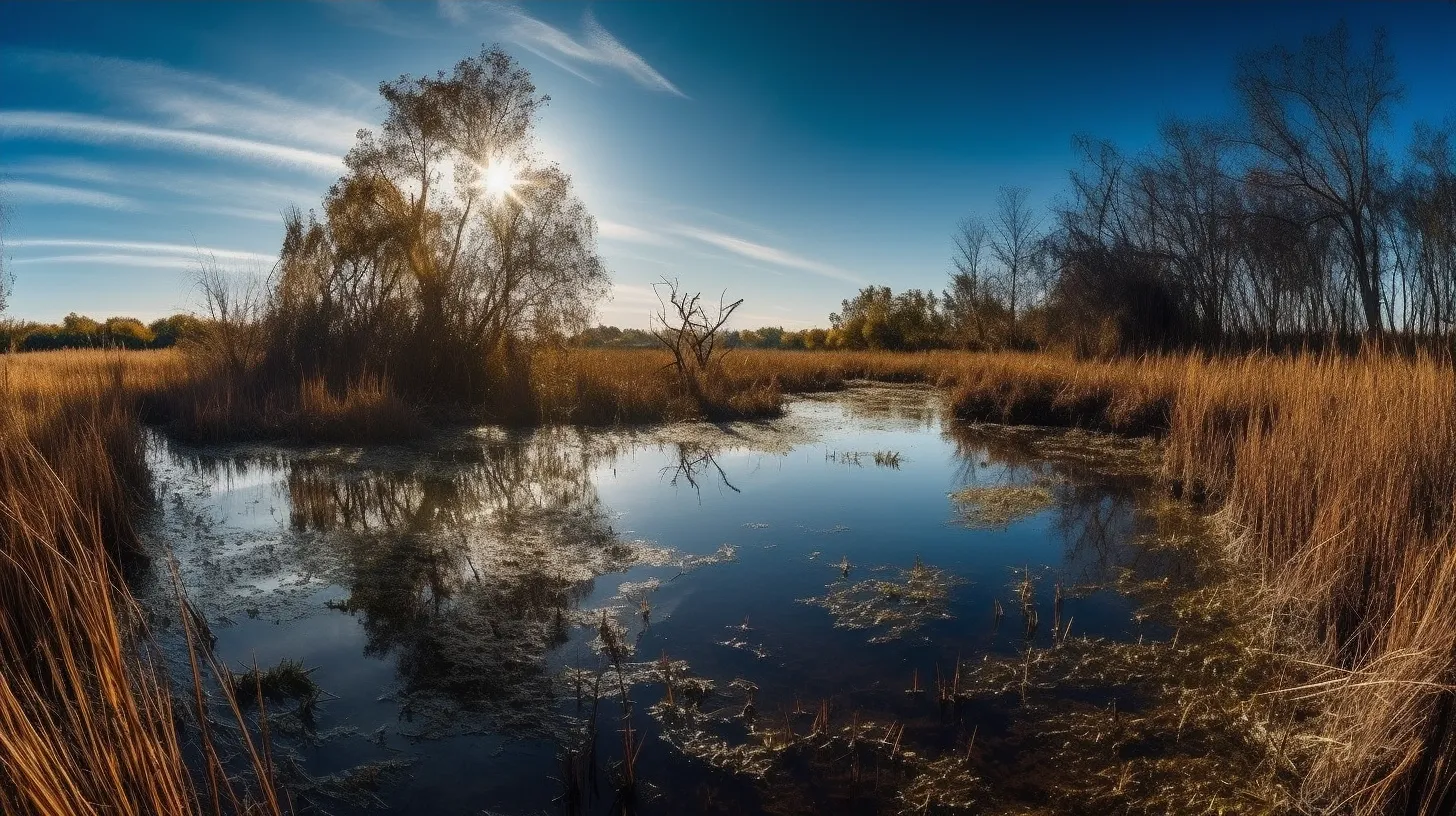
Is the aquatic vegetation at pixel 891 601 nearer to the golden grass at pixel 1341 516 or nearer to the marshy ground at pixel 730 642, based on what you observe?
the marshy ground at pixel 730 642

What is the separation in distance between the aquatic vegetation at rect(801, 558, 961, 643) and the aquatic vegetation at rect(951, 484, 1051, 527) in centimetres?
170

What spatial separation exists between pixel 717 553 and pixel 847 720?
7.99 ft

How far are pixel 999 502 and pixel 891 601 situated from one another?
3150mm

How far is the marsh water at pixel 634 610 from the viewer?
108 inches

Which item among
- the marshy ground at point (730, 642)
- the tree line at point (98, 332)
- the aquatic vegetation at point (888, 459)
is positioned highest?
the tree line at point (98, 332)

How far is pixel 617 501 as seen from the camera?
7.09m

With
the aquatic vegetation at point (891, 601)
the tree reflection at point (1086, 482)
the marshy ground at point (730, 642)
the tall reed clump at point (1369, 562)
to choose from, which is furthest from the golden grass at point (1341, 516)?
the aquatic vegetation at point (891, 601)

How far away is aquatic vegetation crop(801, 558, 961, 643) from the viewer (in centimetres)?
408

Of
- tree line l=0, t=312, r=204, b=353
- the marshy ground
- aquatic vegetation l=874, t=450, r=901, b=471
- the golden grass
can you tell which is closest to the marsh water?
the marshy ground

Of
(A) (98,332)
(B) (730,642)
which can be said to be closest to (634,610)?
(B) (730,642)

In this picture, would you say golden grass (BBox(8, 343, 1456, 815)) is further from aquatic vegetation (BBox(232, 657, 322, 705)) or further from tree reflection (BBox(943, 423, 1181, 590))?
aquatic vegetation (BBox(232, 657, 322, 705))

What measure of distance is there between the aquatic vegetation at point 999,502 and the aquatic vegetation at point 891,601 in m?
1.70

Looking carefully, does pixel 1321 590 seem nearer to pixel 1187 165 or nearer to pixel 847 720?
pixel 847 720

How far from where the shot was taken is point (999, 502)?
705 centimetres
